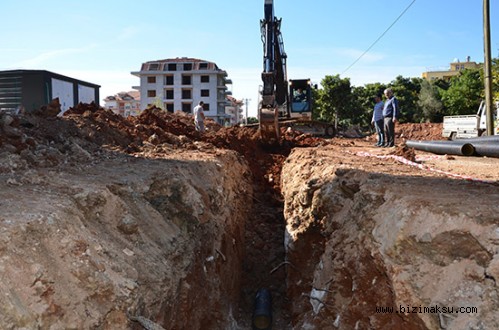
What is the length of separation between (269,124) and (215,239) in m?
7.95

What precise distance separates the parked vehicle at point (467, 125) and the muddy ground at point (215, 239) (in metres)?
→ 13.2

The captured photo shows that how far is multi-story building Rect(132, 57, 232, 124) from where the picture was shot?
64.6m

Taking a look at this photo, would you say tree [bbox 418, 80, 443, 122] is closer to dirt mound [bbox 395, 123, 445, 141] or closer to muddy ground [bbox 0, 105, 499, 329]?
dirt mound [bbox 395, 123, 445, 141]

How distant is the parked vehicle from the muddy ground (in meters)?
13.2

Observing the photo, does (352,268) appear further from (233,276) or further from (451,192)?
(233,276)

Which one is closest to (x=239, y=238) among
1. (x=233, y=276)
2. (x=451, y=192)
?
(x=233, y=276)

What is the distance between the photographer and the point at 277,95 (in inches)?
741

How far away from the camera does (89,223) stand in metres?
4.31

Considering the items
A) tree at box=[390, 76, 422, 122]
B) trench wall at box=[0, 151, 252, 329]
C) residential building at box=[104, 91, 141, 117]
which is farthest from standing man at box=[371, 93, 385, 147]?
residential building at box=[104, 91, 141, 117]

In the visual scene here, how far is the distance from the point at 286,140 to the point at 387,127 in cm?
454

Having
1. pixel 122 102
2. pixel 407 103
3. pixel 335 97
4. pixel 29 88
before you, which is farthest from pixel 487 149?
pixel 122 102

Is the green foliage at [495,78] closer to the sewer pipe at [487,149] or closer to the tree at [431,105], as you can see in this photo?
the sewer pipe at [487,149]

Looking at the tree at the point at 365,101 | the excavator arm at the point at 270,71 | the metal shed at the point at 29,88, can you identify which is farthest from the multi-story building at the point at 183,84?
the metal shed at the point at 29,88

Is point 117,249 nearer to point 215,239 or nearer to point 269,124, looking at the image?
point 215,239
